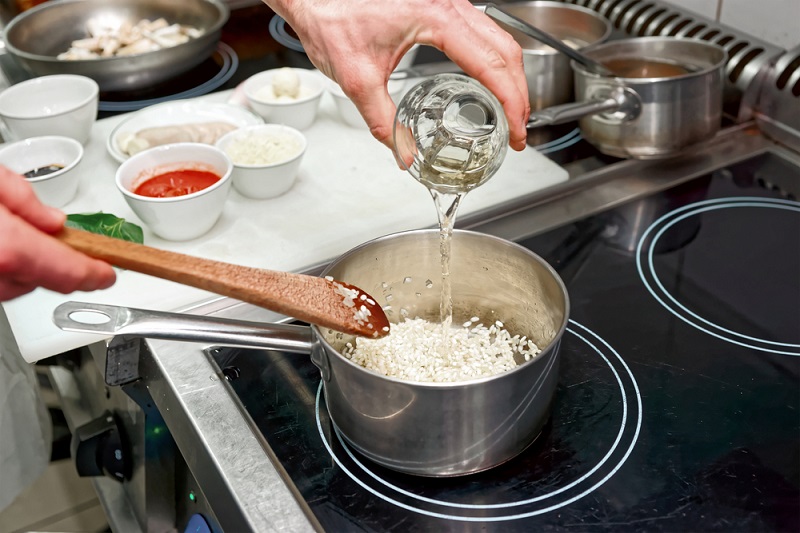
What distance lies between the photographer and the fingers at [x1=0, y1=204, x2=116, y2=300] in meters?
0.50

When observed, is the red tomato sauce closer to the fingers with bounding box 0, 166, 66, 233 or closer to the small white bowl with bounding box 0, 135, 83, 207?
the small white bowl with bounding box 0, 135, 83, 207

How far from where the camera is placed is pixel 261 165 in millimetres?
983

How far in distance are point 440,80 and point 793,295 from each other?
17.1 inches

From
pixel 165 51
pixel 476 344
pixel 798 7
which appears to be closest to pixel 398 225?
pixel 476 344

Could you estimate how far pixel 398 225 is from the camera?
966 mm

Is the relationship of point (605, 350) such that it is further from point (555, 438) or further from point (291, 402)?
point (291, 402)

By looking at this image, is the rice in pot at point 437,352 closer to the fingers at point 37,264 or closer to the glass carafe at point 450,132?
the glass carafe at point 450,132

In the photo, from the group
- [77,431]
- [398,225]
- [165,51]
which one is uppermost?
[165,51]

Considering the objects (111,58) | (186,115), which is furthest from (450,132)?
(111,58)

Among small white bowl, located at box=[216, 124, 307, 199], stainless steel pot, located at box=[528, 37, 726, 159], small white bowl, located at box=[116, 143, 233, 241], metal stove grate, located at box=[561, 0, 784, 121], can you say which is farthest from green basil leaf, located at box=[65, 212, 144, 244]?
metal stove grate, located at box=[561, 0, 784, 121]

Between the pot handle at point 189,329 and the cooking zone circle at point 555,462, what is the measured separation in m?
0.09

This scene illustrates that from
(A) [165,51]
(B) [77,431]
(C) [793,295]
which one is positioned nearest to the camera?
(C) [793,295]

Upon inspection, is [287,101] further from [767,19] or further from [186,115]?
[767,19]

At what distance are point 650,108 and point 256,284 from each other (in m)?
0.61
